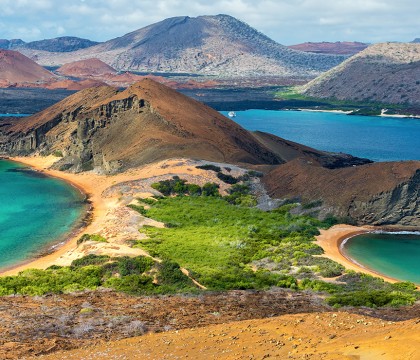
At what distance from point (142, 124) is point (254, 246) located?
5003 centimetres

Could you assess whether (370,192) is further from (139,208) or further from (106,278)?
(106,278)

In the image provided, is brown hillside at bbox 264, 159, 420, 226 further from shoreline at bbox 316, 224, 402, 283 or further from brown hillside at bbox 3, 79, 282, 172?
brown hillside at bbox 3, 79, 282, 172

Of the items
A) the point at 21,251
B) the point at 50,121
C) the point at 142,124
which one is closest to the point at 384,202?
the point at 21,251

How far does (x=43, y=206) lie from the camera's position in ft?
230

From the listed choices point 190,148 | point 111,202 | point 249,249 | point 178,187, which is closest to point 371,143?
point 190,148

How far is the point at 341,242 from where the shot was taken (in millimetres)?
55062

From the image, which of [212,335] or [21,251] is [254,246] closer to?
[21,251]

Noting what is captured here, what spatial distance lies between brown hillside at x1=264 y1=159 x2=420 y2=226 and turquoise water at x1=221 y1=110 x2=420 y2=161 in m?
Result: 56.5

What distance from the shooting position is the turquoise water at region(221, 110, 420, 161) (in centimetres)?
13159

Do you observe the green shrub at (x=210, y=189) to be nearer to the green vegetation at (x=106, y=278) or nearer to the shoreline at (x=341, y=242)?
the shoreline at (x=341, y=242)

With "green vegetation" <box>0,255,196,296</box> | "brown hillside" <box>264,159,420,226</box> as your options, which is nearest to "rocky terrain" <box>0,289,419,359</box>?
"green vegetation" <box>0,255,196,296</box>

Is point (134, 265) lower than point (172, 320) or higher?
higher

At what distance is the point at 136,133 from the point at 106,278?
184 feet

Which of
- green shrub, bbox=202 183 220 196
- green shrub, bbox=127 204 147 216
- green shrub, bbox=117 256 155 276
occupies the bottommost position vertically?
green shrub, bbox=117 256 155 276
